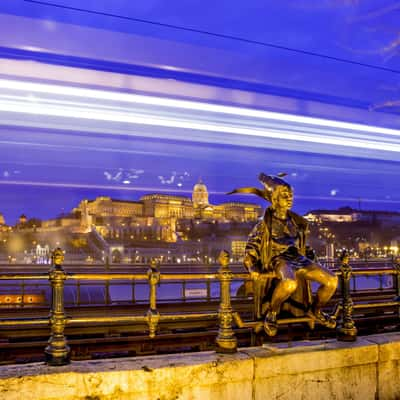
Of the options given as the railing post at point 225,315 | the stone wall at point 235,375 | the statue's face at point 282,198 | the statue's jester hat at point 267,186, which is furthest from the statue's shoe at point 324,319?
the statue's jester hat at point 267,186

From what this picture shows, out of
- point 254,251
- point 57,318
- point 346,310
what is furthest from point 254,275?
point 57,318

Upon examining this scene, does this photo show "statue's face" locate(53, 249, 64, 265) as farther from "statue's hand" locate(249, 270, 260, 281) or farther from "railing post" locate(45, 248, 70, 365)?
"statue's hand" locate(249, 270, 260, 281)

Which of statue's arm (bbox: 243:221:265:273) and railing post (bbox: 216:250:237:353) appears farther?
statue's arm (bbox: 243:221:265:273)

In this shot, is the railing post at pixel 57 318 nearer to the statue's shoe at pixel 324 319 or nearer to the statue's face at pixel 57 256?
the statue's face at pixel 57 256

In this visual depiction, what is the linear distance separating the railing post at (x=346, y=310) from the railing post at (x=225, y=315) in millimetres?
1312

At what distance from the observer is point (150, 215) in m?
91.6

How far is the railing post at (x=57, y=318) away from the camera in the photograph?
3662 millimetres

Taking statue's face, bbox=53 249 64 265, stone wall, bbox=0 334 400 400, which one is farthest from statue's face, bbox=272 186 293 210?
statue's face, bbox=53 249 64 265

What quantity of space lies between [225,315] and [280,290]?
623 mm

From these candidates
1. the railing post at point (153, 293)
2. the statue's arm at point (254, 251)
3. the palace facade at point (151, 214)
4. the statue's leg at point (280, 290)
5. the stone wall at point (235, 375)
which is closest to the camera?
the stone wall at point (235, 375)

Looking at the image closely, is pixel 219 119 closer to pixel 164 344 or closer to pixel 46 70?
pixel 46 70

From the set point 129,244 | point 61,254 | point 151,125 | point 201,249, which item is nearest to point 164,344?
point 61,254

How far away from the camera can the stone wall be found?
339 cm

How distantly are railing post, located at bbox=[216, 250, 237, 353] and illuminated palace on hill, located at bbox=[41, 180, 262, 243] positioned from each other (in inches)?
2588
